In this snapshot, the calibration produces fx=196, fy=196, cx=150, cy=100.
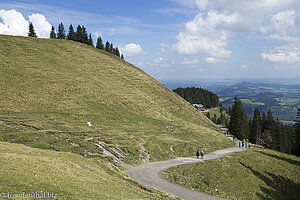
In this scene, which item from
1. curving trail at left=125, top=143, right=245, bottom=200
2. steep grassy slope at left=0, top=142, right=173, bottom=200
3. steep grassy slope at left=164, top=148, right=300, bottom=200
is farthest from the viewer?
steep grassy slope at left=164, top=148, right=300, bottom=200

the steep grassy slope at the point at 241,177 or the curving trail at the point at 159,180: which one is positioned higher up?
the curving trail at the point at 159,180

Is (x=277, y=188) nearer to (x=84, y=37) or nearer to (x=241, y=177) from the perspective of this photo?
(x=241, y=177)

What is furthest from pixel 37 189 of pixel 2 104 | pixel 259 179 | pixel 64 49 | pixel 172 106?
pixel 64 49

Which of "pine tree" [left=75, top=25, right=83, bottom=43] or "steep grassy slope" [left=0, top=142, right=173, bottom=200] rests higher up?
"pine tree" [left=75, top=25, right=83, bottom=43]

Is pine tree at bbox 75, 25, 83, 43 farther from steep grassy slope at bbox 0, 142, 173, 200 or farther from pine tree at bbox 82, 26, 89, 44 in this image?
steep grassy slope at bbox 0, 142, 173, 200

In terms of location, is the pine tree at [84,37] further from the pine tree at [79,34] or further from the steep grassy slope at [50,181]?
the steep grassy slope at [50,181]

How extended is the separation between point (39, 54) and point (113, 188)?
7401 centimetres

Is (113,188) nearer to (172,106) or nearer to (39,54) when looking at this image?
(172,106)

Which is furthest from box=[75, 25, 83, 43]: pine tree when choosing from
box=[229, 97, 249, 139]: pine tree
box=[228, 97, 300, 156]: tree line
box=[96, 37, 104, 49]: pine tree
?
box=[229, 97, 249, 139]: pine tree

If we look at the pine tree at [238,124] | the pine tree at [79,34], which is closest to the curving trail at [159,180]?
the pine tree at [238,124]

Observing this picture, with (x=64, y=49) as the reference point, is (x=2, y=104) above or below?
below

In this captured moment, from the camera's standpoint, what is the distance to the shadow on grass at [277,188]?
32406mm

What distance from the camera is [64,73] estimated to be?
68.8 meters

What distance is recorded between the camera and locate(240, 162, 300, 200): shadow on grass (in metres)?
32.4
